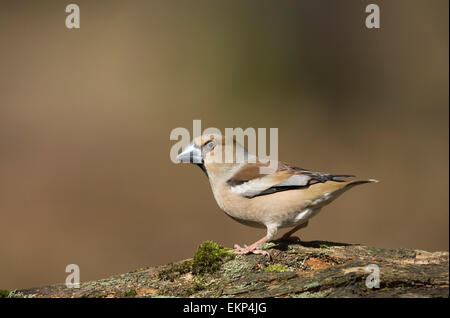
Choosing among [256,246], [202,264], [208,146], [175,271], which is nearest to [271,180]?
[256,246]

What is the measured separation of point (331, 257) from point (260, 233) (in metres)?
5.83

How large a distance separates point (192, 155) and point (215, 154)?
266 mm

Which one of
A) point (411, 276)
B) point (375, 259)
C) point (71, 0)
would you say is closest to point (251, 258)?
point (375, 259)

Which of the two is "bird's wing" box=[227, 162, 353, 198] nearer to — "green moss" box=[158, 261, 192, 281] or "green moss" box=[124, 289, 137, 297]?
"green moss" box=[158, 261, 192, 281]

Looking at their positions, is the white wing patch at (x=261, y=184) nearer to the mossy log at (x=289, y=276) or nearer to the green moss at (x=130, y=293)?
the mossy log at (x=289, y=276)

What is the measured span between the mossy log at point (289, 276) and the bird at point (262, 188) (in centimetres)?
31

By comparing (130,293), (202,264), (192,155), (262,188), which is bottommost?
(130,293)

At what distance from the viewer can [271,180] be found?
4.90 metres

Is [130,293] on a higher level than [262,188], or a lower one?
lower

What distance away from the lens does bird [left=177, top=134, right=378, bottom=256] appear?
4703 millimetres

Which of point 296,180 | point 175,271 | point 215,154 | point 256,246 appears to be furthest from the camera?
point 215,154

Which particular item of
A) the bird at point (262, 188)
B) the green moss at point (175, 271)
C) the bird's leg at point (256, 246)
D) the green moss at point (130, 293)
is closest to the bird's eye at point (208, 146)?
the bird at point (262, 188)

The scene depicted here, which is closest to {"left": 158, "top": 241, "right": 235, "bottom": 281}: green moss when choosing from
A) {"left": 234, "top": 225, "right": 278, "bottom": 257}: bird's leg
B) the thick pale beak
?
{"left": 234, "top": 225, "right": 278, "bottom": 257}: bird's leg

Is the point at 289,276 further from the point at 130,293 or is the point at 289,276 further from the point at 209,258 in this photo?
the point at 130,293
